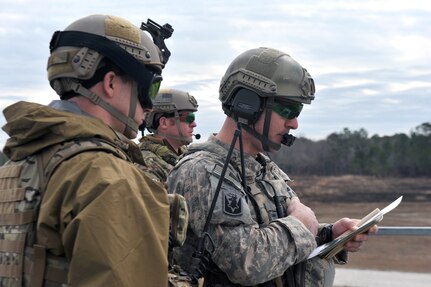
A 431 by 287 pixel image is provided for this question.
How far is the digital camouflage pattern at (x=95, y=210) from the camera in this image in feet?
7.42

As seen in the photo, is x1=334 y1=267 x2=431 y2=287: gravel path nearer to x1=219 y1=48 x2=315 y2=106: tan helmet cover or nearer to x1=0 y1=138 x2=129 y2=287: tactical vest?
x1=219 y1=48 x2=315 y2=106: tan helmet cover

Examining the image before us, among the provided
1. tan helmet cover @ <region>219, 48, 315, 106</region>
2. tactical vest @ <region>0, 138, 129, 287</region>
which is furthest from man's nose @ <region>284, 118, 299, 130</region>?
tactical vest @ <region>0, 138, 129, 287</region>

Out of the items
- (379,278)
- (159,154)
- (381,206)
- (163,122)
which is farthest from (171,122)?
(381,206)

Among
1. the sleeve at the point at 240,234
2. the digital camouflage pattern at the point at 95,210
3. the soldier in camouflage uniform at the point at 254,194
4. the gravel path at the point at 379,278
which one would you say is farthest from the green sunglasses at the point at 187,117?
the gravel path at the point at 379,278

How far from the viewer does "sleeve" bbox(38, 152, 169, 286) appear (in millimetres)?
2258

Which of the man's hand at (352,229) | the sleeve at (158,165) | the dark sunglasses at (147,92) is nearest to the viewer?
the dark sunglasses at (147,92)

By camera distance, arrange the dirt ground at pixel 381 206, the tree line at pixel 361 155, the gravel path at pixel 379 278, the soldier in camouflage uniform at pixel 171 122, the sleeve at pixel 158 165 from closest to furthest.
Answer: the sleeve at pixel 158 165
the soldier in camouflage uniform at pixel 171 122
the gravel path at pixel 379 278
the dirt ground at pixel 381 206
the tree line at pixel 361 155

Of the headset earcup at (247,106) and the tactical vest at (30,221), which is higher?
the headset earcup at (247,106)

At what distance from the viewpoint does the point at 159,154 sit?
716cm

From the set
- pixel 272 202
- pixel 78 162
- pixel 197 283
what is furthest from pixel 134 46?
pixel 272 202

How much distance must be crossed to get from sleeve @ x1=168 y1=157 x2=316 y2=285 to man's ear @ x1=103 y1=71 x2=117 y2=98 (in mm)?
1027

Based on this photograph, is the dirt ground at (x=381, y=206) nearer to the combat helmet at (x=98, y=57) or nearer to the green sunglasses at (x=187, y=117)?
the green sunglasses at (x=187, y=117)

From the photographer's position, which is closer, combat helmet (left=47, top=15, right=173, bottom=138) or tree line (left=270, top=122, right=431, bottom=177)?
combat helmet (left=47, top=15, right=173, bottom=138)

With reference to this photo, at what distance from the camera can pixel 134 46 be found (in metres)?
2.75
